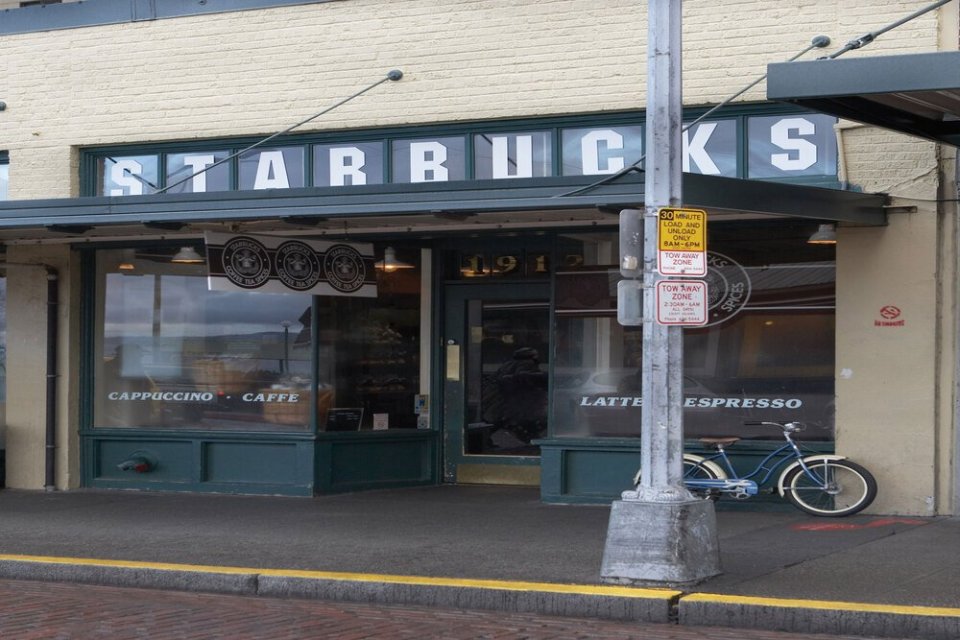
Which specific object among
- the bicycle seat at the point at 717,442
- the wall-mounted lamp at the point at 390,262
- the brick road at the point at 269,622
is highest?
the wall-mounted lamp at the point at 390,262

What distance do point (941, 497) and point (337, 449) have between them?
645 centimetres

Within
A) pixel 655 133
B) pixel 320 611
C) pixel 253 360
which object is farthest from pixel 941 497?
pixel 253 360

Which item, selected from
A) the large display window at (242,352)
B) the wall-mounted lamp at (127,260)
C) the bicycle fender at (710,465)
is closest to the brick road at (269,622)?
the bicycle fender at (710,465)

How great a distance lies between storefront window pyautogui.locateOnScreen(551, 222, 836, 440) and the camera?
12.9 meters

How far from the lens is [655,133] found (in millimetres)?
9211

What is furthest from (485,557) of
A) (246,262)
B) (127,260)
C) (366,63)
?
(127,260)

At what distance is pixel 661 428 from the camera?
909cm

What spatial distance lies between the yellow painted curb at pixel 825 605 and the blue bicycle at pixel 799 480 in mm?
3806

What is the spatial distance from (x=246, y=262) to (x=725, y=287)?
4849mm

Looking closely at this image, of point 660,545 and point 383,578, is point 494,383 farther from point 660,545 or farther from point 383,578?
point 660,545

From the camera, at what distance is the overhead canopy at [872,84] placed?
30.2 ft

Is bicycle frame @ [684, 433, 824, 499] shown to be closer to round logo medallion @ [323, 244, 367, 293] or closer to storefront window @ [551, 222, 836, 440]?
storefront window @ [551, 222, 836, 440]

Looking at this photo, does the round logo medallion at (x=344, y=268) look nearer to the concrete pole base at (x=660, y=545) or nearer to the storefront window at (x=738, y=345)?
the storefront window at (x=738, y=345)

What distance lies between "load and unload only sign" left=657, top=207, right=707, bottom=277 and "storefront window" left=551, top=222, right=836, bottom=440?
13.3 ft
